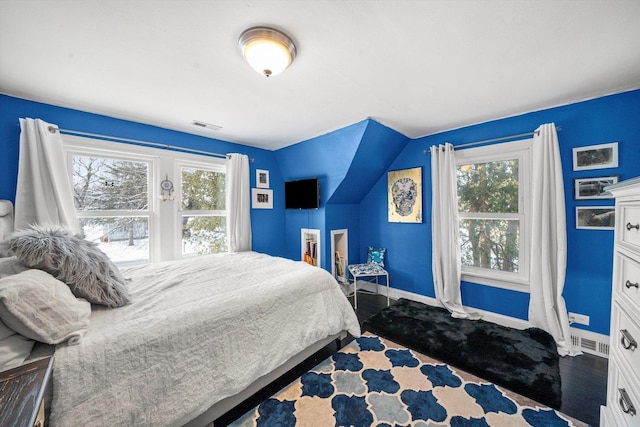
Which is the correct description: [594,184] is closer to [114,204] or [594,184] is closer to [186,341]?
[186,341]

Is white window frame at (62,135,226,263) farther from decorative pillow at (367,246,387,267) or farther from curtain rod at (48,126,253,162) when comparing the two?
decorative pillow at (367,246,387,267)

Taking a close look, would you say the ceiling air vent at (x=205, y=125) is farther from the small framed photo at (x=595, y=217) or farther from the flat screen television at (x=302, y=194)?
the small framed photo at (x=595, y=217)

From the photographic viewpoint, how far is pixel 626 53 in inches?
57.6

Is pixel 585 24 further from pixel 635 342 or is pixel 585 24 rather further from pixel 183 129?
pixel 183 129

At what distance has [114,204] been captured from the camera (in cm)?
250

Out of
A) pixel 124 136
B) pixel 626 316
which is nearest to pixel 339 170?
pixel 124 136

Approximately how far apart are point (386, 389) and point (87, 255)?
2.15 metres

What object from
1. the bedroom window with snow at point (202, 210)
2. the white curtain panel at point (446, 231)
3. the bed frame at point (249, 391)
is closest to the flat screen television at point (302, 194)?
the bedroom window with snow at point (202, 210)

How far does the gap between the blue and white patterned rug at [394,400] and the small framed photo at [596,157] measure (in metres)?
1.96

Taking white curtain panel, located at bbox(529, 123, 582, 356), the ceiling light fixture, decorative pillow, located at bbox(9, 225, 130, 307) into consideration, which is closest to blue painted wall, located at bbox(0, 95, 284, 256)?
decorative pillow, located at bbox(9, 225, 130, 307)

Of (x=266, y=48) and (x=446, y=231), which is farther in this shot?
(x=446, y=231)

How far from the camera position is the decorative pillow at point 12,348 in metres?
0.88

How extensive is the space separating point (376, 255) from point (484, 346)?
5.40 feet

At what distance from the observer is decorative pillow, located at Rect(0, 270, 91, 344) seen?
0.94m
